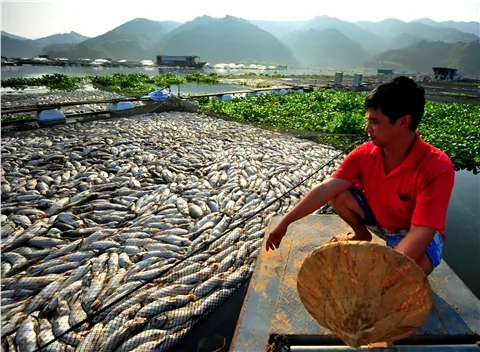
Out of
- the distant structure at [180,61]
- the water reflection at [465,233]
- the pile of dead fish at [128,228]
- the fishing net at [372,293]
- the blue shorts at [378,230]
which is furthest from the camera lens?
the distant structure at [180,61]

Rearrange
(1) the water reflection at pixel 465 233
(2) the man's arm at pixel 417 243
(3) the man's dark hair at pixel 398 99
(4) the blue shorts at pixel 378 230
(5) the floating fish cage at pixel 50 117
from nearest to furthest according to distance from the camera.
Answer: (2) the man's arm at pixel 417 243
(3) the man's dark hair at pixel 398 99
(4) the blue shorts at pixel 378 230
(1) the water reflection at pixel 465 233
(5) the floating fish cage at pixel 50 117

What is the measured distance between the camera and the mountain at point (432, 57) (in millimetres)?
124500

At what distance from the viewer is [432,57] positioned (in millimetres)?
150375

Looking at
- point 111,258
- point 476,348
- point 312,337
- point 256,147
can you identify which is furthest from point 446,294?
point 256,147

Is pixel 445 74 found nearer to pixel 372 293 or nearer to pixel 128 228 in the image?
pixel 128 228

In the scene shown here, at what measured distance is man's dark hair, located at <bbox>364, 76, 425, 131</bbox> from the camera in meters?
2.13

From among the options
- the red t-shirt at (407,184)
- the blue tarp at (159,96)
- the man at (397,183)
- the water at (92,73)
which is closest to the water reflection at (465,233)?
the man at (397,183)

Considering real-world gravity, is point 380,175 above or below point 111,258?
above

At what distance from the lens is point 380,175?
8.30 ft

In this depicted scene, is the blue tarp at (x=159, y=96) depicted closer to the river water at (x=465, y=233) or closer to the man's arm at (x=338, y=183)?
the river water at (x=465, y=233)

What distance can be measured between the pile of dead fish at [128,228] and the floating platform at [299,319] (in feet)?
3.44

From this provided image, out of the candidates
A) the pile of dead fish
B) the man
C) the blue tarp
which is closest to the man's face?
the man

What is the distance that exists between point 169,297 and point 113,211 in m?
2.77

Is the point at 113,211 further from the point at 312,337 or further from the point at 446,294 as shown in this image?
the point at 446,294
